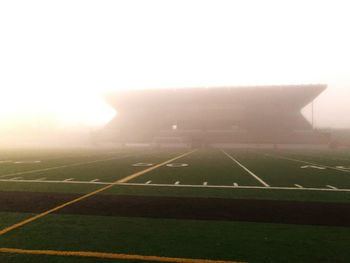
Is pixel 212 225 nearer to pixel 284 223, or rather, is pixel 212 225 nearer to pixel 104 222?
pixel 284 223

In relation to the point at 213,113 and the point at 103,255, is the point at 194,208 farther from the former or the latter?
the point at 213,113

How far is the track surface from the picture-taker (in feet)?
20.1

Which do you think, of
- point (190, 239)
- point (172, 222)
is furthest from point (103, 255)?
point (172, 222)

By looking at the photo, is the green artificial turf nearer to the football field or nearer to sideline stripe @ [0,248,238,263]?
the football field

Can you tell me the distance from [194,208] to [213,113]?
201ft

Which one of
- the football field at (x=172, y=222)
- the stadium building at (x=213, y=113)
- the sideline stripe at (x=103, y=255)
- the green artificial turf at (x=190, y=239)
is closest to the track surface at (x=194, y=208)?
the football field at (x=172, y=222)

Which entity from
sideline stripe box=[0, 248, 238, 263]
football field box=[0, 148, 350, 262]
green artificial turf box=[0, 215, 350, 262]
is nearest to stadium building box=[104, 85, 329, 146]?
football field box=[0, 148, 350, 262]

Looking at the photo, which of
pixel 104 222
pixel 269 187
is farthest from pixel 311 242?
pixel 269 187

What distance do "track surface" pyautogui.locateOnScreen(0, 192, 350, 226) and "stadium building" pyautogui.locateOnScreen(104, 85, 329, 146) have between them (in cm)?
5173

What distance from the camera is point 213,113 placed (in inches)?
2655

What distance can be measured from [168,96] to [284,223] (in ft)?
200

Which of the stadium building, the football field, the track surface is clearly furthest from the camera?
the stadium building

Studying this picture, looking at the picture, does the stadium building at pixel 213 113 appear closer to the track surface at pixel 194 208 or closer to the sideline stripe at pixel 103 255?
the track surface at pixel 194 208

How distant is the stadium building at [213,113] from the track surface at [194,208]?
51.7 meters
